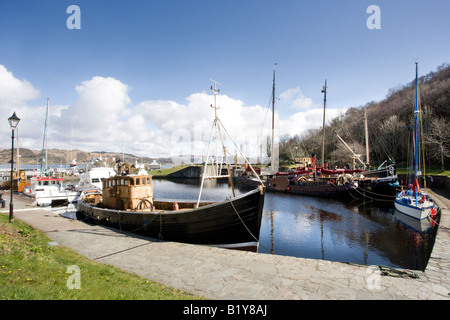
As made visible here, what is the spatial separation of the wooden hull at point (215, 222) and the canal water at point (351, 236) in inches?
109

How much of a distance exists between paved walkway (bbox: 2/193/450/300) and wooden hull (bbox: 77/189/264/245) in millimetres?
894

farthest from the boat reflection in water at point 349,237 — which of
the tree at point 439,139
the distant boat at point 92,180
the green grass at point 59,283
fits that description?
the distant boat at point 92,180

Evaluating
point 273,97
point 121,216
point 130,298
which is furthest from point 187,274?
point 273,97

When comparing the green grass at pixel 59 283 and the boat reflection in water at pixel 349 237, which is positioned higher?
the green grass at pixel 59 283

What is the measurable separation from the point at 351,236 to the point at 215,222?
10412mm

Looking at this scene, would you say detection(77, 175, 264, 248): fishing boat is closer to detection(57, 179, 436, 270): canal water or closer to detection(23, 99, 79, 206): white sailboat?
detection(57, 179, 436, 270): canal water

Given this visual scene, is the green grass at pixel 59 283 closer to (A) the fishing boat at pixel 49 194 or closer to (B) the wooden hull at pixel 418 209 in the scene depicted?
(B) the wooden hull at pixel 418 209

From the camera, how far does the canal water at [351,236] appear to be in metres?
12.2

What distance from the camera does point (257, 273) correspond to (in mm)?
7543

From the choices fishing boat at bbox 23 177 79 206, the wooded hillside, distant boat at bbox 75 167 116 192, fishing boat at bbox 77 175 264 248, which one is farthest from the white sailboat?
the wooded hillside

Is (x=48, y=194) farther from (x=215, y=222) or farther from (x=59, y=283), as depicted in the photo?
(x=59, y=283)
